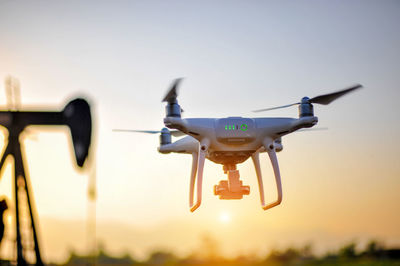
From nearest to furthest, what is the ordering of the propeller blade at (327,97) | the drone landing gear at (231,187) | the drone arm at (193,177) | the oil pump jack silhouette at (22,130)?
the oil pump jack silhouette at (22,130) < the propeller blade at (327,97) < the drone arm at (193,177) < the drone landing gear at (231,187)

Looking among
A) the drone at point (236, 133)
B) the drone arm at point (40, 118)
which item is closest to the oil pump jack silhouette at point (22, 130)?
the drone arm at point (40, 118)

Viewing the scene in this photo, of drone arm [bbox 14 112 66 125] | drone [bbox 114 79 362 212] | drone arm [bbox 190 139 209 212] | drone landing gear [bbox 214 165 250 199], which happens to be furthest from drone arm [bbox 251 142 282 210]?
drone arm [bbox 14 112 66 125]

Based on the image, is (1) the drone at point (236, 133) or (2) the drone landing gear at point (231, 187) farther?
(2) the drone landing gear at point (231, 187)

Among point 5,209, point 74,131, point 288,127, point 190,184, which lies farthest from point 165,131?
point 74,131

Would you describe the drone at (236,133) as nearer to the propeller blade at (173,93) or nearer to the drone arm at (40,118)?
the propeller blade at (173,93)

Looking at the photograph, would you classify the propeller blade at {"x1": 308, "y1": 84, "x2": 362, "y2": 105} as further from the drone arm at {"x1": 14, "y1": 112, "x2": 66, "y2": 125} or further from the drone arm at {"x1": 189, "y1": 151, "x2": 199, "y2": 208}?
the drone arm at {"x1": 14, "y1": 112, "x2": 66, "y2": 125}

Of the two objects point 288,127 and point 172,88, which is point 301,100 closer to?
point 288,127

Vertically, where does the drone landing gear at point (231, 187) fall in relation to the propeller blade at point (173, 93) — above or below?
below

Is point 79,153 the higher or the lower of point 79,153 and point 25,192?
the higher
